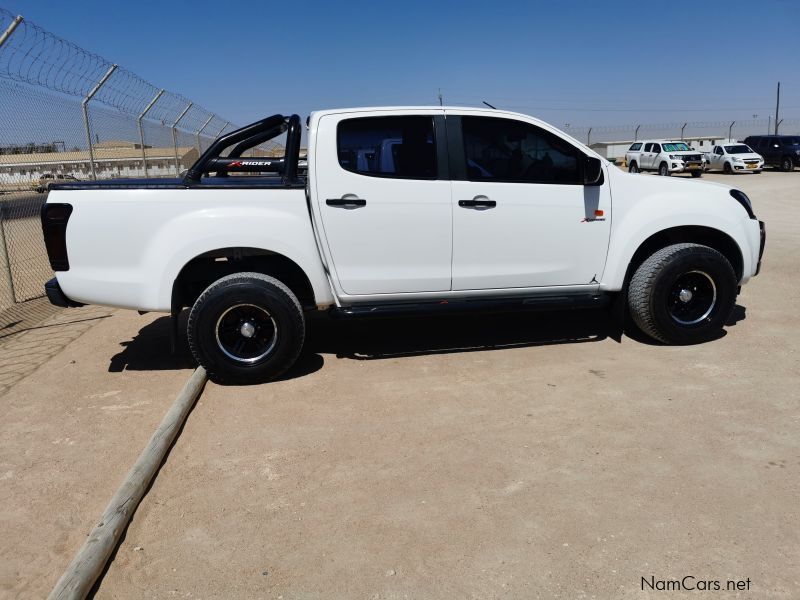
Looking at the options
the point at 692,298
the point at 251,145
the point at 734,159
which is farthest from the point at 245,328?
the point at 734,159

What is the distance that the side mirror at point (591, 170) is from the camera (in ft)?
17.6

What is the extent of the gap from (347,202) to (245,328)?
1.22 m

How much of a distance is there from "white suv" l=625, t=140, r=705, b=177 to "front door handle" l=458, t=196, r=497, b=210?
2706 cm

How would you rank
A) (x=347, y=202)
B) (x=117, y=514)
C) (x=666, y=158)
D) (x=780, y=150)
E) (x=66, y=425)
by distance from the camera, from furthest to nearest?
(x=780, y=150) < (x=666, y=158) < (x=347, y=202) < (x=66, y=425) < (x=117, y=514)

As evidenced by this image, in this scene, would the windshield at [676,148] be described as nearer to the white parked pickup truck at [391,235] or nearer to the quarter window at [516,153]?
the white parked pickup truck at [391,235]

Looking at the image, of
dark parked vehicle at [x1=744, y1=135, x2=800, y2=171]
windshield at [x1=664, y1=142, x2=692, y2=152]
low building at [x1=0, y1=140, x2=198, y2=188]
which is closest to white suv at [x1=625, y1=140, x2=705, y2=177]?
windshield at [x1=664, y1=142, x2=692, y2=152]

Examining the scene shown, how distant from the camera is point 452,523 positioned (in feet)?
10.5

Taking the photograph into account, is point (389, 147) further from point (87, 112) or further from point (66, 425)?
point (87, 112)

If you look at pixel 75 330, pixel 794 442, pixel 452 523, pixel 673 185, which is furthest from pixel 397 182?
pixel 75 330

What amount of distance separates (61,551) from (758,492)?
132 inches

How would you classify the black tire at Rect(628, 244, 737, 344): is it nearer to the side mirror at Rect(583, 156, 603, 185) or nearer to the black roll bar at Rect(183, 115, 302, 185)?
the side mirror at Rect(583, 156, 603, 185)

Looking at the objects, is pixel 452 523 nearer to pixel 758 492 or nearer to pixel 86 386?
pixel 758 492

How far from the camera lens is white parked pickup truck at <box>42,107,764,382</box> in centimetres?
500

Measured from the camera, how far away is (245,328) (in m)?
5.13
